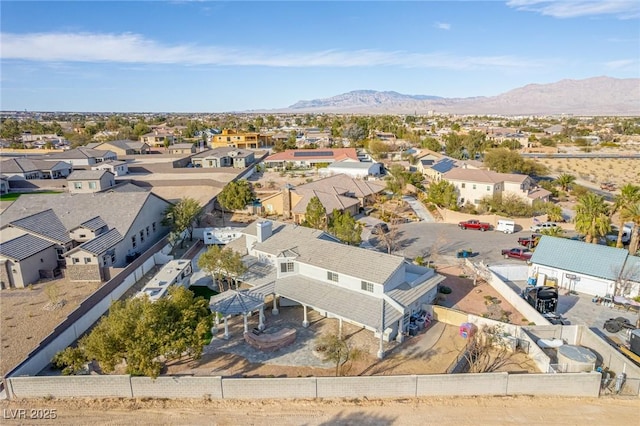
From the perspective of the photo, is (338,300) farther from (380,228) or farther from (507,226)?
(507,226)

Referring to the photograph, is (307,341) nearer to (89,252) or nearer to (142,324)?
(142,324)

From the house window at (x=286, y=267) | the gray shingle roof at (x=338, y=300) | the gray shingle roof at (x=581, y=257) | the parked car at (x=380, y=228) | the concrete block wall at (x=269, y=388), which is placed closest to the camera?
the concrete block wall at (x=269, y=388)

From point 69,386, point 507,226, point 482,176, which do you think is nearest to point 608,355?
point 507,226

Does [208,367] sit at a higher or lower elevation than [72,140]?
lower

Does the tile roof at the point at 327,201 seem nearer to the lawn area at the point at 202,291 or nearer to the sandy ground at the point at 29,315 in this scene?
the lawn area at the point at 202,291

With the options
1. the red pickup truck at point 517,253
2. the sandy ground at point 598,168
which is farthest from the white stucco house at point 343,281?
the sandy ground at point 598,168

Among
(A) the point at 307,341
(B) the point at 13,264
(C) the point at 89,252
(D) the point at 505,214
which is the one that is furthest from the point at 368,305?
(D) the point at 505,214
